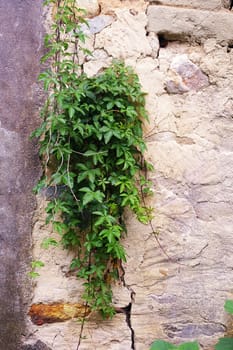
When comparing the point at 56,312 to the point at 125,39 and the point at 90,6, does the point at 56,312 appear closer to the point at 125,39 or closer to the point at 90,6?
the point at 125,39

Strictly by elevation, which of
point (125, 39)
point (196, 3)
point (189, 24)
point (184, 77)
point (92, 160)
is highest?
point (196, 3)

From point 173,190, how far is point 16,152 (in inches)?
29.2

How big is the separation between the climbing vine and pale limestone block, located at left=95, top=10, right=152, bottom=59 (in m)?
0.11

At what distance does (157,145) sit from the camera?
1810 mm

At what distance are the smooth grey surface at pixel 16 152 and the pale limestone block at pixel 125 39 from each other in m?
0.32

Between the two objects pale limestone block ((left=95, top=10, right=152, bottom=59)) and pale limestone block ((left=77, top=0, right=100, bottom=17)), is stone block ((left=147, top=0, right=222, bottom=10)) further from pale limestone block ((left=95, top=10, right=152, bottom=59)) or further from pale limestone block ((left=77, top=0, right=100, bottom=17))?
pale limestone block ((left=77, top=0, right=100, bottom=17))

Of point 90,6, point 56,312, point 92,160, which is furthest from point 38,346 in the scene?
point 90,6

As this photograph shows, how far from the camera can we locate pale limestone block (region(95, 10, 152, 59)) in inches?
72.5

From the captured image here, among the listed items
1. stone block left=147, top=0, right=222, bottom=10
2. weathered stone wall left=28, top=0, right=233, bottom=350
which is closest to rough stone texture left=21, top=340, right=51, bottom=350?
weathered stone wall left=28, top=0, right=233, bottom=350

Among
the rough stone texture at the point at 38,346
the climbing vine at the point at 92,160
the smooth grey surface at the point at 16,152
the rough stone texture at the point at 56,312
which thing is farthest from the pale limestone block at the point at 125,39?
the rough stone texture at the point at 38,346

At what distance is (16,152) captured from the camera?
1.76m

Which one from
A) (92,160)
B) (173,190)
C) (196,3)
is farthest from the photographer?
(196,3)

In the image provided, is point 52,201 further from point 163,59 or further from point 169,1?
point 169,1

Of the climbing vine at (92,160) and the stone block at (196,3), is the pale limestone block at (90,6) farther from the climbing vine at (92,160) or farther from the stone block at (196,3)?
the stone block at (196,3)
